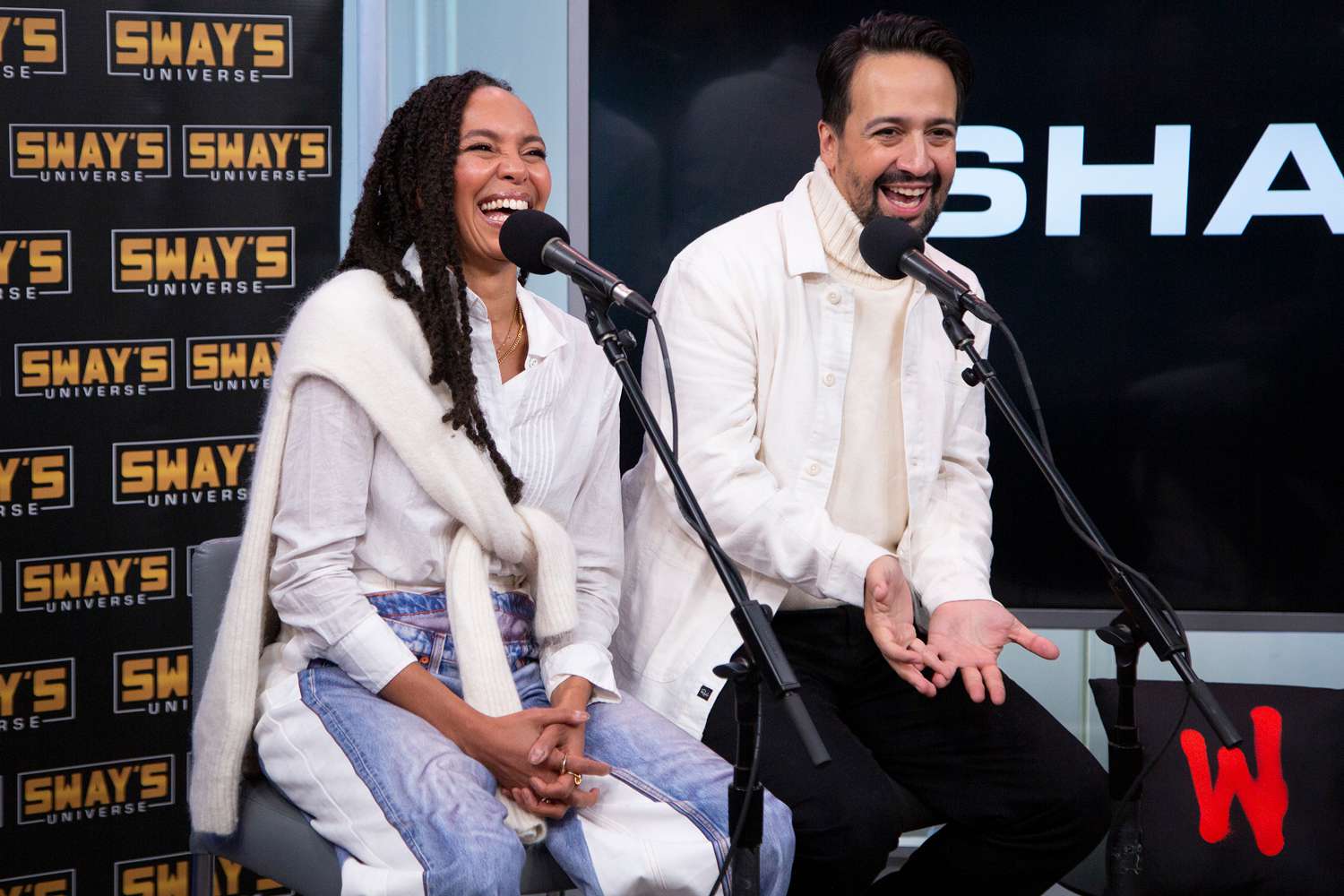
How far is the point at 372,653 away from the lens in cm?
213

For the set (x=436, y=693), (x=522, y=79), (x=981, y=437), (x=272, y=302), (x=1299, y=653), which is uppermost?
(x=522, y=79)

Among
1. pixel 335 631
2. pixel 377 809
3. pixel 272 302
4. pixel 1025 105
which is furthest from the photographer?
pixel 1025 105

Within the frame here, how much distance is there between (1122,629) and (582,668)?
2.66 feet

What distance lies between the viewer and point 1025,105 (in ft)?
11.0

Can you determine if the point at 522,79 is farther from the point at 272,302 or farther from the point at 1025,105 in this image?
the point at 1025,105

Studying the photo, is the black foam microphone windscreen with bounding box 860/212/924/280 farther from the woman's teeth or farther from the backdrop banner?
the backdrop banner

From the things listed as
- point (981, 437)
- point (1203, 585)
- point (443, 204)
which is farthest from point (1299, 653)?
point (443, 204)

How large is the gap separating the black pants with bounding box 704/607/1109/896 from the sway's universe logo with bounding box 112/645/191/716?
1.28 meters

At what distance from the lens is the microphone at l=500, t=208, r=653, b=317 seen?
182 centimetres

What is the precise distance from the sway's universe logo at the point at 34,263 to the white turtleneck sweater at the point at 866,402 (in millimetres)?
1526

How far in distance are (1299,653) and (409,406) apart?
8.61 feet

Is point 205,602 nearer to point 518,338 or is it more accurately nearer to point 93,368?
point 518,338

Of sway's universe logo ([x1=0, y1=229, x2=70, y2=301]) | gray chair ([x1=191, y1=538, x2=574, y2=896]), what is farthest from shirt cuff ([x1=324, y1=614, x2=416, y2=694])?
sway's universe logo ([x1=0, y1=229, x2=70, y2=301])

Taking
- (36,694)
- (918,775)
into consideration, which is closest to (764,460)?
(918,775)
